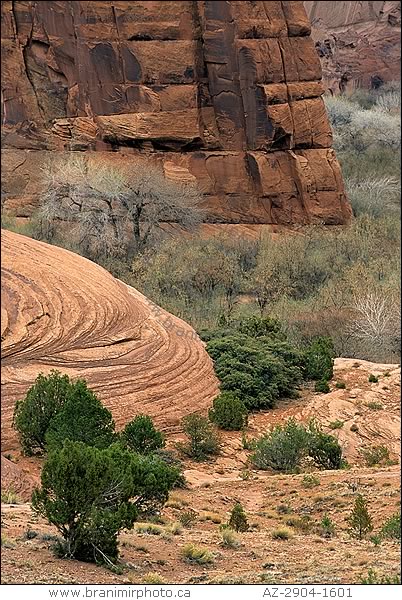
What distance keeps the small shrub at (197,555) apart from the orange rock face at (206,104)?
3618 centimetres

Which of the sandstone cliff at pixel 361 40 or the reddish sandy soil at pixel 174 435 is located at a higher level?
the sandstone cliff at pixel 361 40

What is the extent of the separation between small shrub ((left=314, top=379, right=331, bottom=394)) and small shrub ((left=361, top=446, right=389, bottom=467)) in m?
2.72

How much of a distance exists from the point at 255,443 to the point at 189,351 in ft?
15.3

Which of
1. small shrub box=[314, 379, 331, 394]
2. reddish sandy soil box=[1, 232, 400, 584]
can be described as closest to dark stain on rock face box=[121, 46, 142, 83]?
reddish sandy soil box=[1, 232, 400, 584]

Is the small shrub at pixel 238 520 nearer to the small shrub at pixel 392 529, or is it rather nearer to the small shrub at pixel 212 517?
the small shrub at pixel 212 517

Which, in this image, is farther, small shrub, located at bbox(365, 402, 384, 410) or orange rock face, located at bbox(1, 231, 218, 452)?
small shrub, located at bbox(365, 402, 384, 410)

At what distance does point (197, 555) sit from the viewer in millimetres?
14453

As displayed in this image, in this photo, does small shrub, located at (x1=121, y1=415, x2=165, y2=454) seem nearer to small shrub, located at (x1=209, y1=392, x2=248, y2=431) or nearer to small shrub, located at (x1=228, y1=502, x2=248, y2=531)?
small shrub, located at (x1=209, y1=392, x2=248, y2=431)

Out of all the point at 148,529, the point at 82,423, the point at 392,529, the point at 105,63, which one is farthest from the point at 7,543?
the point at 105,63

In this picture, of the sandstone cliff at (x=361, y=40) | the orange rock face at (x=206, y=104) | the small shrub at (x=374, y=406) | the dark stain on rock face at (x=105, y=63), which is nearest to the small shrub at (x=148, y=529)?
the small shrub at (x=374, y=406)

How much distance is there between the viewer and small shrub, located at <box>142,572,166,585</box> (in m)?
12.8

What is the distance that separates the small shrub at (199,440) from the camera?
72.7ft

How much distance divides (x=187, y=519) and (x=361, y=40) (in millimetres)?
74207

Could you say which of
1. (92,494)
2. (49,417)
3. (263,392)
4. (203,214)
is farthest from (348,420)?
(203,214)
